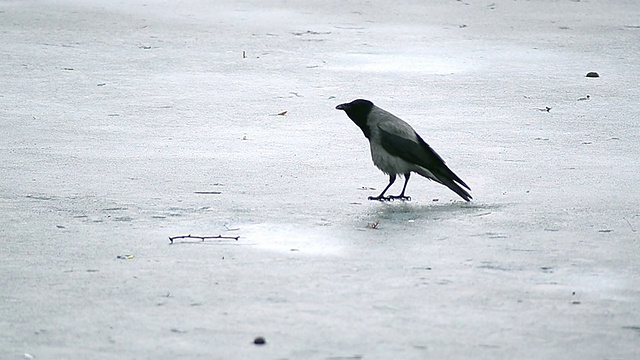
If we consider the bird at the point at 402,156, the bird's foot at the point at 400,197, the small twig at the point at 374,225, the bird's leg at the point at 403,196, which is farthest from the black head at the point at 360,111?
the small twig at the point at 374,225

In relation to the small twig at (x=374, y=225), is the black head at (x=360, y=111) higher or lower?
higher

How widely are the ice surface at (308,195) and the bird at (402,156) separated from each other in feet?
0.42

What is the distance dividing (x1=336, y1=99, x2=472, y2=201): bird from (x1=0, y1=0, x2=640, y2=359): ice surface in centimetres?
13

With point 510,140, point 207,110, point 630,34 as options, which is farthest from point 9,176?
point 630,34

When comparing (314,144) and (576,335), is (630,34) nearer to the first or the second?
(314,144)

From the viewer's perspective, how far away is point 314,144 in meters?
8.55

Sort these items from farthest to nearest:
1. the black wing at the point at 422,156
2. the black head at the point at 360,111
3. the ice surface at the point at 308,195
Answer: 1. the black head at the point at 360,111
2. the black wing at the point at 422,156
3. the ice surface at the point at 308,195

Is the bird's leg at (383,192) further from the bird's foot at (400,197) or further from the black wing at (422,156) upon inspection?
the black wing at (422,156)

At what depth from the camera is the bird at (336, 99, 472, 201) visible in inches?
280

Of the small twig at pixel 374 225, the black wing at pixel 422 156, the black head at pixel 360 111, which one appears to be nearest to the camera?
the small twig at pixel 374 225

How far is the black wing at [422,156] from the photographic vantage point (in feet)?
23.2

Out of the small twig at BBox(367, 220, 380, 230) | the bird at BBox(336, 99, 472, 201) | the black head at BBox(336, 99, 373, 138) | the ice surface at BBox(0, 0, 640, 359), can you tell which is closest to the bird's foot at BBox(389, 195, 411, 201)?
the bird at BBox(336, 99, 472, 201)

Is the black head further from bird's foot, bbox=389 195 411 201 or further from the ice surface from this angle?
bird's foot, bbox=389 195 411 201

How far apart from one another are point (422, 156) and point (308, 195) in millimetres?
681
